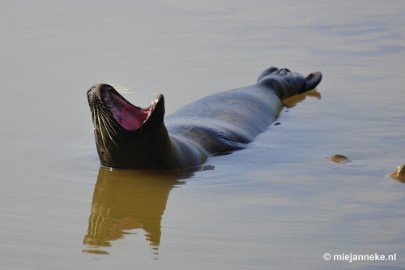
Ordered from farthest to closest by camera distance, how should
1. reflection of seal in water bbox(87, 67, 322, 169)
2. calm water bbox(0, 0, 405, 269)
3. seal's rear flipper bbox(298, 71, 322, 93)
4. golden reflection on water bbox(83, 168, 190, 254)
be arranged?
1. seal's rear flipper bbox(298, 71, 322, 93)
2. reflection of seal in water bbox(87, 67, 322, 169)
3. golden reflection on water bbox(83, 168, 190, 254)
4. calm water bbox(0, 0, 405, 269)

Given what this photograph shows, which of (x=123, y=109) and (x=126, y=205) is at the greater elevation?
→ (x=123, y=109)

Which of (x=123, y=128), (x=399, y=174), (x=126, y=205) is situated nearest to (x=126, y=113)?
(x=123, y=128)

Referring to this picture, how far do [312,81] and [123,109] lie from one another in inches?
125

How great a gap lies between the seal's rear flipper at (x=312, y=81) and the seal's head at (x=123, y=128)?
299 centimetres

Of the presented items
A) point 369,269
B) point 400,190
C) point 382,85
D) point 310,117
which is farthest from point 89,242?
point 382,85

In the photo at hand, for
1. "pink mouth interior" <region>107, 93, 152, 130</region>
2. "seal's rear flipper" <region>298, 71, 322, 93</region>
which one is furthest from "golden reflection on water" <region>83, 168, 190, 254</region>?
"seal's rear flipper" <region>298, 71, 322, 93</region>

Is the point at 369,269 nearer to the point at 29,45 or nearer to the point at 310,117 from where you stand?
the point at 310,117

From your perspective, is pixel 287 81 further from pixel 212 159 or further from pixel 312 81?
pixel 212 159

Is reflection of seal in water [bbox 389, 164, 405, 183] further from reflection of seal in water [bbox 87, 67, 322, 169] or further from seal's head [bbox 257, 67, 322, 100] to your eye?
seal's head [bbox 257, 67, 322, 100]

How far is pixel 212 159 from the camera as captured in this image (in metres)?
8.23

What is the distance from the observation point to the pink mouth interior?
7648 mm

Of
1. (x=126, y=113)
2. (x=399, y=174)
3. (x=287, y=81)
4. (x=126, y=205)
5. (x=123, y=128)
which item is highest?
(x=287, y=81)

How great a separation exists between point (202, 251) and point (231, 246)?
7.0 inches

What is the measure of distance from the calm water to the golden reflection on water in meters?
0.02
